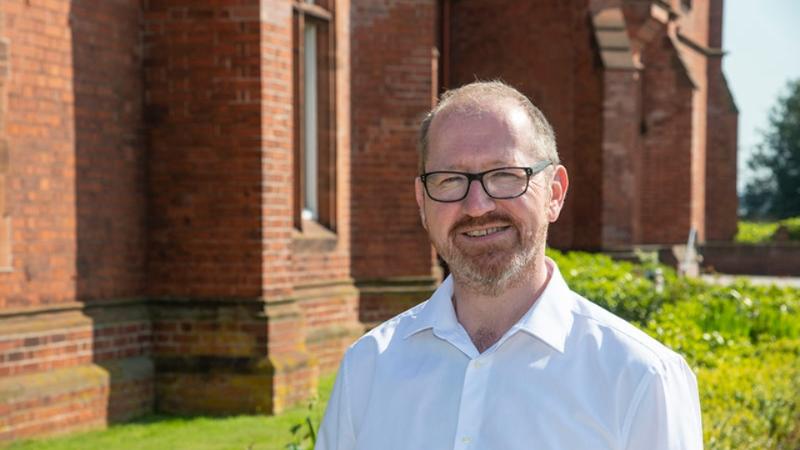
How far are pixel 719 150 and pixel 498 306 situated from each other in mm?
30701

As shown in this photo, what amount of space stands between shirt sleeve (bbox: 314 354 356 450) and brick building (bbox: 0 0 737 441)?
5449 mm

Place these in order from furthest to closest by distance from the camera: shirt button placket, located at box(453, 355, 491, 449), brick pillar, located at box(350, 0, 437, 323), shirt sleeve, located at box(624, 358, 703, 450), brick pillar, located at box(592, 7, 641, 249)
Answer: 1. brick pillar, located at box(592, 7, 641, 249)
2. brick pillar, located at box(350, 0, 437, 323)
3. shirt button placket, located at box(453, 355, 491, 449)
4. shirt sleeve, located at box(624, 358, 703, 450)

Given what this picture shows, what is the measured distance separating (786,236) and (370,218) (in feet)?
90.6

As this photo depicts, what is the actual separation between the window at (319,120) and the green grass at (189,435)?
306 cm

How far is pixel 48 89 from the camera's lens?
781 cm

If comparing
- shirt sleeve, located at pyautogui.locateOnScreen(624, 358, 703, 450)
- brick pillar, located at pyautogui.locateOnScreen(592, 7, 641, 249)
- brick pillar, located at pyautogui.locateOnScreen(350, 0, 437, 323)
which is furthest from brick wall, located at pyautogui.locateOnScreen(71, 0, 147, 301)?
brick pillar, located at pyautogui.locateOnScreen(592, 7, 641, 249)

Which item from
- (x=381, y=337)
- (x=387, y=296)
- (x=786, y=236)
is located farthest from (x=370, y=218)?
(x=786, y=236)

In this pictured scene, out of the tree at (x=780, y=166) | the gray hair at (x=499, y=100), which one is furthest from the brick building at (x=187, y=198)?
the tree at (x=780, y=166)

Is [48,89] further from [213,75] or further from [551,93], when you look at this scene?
[551,93]

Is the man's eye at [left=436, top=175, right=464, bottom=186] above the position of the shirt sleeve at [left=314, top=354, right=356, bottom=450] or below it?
above

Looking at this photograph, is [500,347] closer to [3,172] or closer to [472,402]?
[472,402]

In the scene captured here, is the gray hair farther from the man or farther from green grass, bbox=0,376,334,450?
green grass, bbox=0,376,334,450

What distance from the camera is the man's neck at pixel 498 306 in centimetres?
232

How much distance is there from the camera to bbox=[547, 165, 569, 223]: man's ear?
2.38 m
